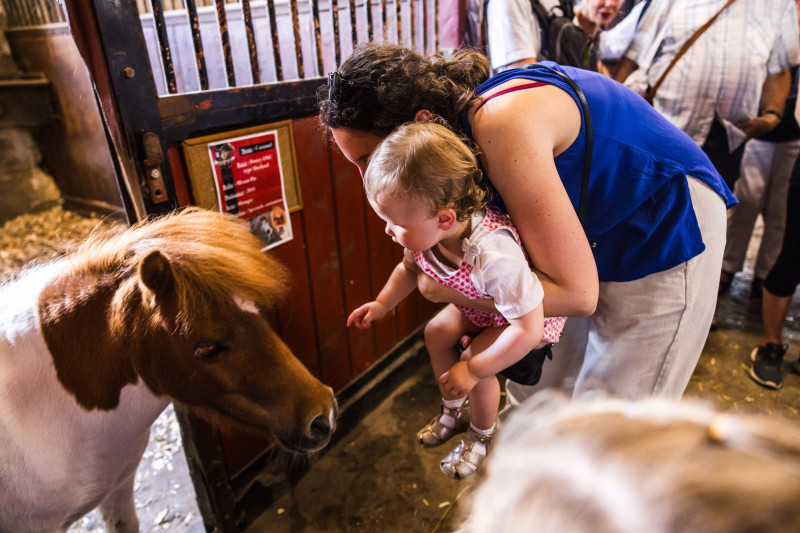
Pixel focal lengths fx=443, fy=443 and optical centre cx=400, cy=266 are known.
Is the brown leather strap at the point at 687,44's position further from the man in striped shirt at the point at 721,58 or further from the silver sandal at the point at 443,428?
the silver sandal at the point at 443,428

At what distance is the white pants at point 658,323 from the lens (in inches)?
43.0

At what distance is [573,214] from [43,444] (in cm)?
127

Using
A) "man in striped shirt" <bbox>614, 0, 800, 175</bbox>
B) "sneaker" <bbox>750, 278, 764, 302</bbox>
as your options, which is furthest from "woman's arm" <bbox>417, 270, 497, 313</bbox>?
"sneaker" <bbox>750, 278, 764, 302</bbox>

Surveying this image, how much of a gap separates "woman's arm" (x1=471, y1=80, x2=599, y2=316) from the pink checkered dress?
0.26 feet

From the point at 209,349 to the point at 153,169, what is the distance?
56 cm

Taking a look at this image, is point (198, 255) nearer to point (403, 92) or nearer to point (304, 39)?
point (403, 92)

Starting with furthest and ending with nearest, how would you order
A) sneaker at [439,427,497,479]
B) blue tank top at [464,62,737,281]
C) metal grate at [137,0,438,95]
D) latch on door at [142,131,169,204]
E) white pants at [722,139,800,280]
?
white pants at [722,139,800,280], metal grate at [137,0,438,95], sneaker at [439,427,497,479], latch on door at [142,131,169,204], blue tank top at [464,62,737,281]

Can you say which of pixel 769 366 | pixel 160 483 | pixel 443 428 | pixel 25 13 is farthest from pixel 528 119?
pixel 25 13

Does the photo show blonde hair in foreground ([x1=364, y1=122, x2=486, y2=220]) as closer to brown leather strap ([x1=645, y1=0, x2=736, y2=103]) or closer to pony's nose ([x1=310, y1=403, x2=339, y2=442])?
pony's nose ([x1=310, y1=403, x2=339, y2=442])

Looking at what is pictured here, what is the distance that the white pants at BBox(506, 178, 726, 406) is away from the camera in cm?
109

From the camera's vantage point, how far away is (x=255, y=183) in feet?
5.16

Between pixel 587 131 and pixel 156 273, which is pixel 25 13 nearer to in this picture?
pixel 156 273

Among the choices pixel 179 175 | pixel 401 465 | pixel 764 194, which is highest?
pixel 179 175

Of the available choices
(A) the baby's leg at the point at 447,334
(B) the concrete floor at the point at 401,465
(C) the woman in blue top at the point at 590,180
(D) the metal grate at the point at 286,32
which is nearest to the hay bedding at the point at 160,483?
(B) the concrete floor at the point at 401,465
